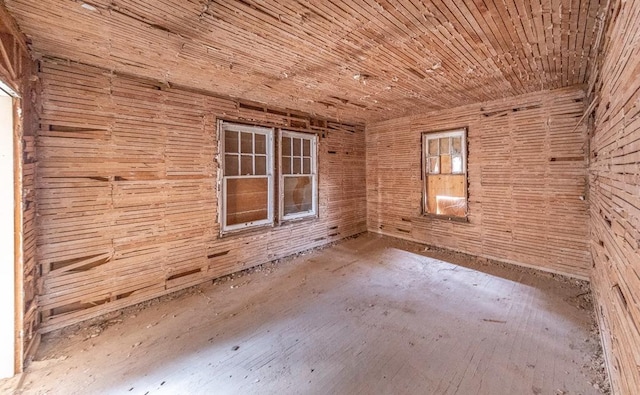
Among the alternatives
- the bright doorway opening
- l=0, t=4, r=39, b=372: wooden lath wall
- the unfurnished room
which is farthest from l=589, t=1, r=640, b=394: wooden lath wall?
the bright doorway opening

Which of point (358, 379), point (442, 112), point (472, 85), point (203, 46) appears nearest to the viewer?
point (358, 379)

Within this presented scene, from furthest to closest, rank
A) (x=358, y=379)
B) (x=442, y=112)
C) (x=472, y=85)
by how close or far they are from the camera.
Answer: (x=442, y=112), (x=472, y=85), (x=358, y=379)

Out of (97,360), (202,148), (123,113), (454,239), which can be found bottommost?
(97,360)

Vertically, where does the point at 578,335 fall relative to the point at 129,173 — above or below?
below

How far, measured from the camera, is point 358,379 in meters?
1.88

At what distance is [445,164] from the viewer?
4832 mm

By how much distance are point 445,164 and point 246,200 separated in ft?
11.8

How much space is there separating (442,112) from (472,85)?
127cm

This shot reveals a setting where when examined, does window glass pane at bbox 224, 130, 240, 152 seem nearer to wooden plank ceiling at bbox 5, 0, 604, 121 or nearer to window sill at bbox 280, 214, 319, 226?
wooden plank ceiling at bbox 5, 0, 604, 121

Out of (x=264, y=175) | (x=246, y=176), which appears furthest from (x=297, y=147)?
(x=246, y=176)

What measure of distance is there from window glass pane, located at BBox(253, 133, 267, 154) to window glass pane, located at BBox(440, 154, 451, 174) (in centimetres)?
321

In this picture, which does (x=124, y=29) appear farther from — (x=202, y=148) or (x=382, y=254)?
(x=382, y=254)

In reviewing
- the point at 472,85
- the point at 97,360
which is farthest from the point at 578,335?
the point at 97,360

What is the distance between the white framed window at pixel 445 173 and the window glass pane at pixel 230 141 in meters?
3.39
